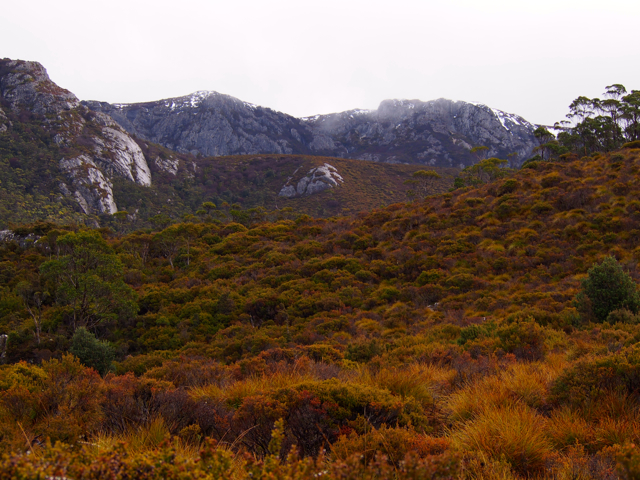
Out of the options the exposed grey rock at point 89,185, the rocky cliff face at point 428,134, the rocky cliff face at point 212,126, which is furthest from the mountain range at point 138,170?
the rocky cliff face at point 212,126

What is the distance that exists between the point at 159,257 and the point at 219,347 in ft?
59.3

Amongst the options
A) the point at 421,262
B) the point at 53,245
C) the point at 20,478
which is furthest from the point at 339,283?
the point at 53,245

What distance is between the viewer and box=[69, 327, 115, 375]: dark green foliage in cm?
1095

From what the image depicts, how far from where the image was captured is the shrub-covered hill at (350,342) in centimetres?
269

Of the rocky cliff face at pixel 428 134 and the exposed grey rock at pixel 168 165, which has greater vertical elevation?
the rocky cliff face at pixel 428 134

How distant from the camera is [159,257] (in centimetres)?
2769

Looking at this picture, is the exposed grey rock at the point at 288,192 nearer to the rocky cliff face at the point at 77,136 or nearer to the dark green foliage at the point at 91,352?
the rocky cliff face at the point at 77,136

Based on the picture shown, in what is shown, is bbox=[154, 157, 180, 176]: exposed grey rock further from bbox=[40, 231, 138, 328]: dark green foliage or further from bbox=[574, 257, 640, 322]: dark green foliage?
bbox=[574, 257, 640, 322]: dark green foliage

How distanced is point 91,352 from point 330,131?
18349cm

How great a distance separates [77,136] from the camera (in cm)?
7800

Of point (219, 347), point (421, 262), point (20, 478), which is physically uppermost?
point (20, 478)

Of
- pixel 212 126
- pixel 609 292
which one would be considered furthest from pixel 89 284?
pixel 212 126

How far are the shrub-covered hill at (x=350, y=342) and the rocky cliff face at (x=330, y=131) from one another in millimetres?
119815

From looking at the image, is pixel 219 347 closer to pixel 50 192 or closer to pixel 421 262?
pixel 421 262
